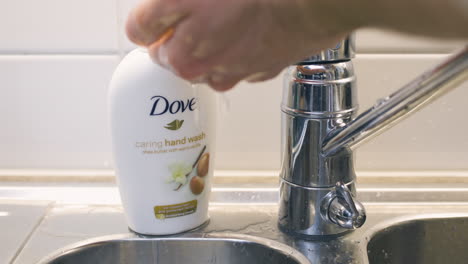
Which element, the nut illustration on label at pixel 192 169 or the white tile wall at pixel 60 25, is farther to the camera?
the white tile wall at pixel 60 25

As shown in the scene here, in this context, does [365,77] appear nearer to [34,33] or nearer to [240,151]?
[240,151]

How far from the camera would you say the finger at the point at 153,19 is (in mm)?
311

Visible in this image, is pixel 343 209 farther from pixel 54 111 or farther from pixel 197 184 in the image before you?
pixel 54 111

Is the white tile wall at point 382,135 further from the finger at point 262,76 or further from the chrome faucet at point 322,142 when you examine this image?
the finger at point 262,76

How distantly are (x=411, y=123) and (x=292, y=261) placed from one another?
0.25 meters

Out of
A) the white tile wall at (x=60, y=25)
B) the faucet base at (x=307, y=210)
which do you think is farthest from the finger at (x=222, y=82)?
the white tile wall at (x=60, y=25)

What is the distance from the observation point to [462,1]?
23 cm

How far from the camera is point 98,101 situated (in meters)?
0.70

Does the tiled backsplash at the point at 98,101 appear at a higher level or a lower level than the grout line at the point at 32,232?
higher

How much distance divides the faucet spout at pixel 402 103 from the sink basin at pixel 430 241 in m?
0.14

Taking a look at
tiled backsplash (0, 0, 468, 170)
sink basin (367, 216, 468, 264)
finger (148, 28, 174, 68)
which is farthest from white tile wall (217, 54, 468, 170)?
finger (148, 28, 174, 68)

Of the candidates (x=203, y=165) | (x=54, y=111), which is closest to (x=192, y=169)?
(x=203, y=165)

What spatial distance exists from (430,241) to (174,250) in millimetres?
261

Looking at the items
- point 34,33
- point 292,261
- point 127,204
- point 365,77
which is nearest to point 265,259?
point 292,261
